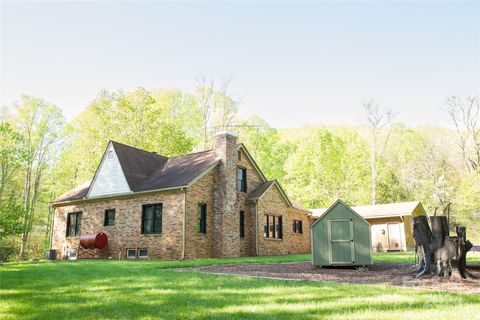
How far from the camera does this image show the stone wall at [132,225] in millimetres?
20531

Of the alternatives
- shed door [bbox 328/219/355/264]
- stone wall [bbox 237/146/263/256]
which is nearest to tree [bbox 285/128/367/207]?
stone wall [bbox 237/146/263/256]

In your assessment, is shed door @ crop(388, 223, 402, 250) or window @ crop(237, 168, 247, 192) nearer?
window @ crop(237, 168, 247, 192)

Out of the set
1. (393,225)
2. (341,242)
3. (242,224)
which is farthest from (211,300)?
(393,225)

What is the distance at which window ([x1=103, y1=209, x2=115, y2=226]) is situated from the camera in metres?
23.6

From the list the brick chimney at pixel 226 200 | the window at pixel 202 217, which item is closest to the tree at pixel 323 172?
the brick chimney at pixel 226 200

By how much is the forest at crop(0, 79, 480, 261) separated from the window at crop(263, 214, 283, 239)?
13.7 m

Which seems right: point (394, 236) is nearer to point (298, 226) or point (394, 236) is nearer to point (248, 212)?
point (298, 226)

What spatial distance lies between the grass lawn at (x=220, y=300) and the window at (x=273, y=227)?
1691 centimetres

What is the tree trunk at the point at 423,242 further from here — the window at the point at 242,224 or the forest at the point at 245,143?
the forest at the point at 245,143

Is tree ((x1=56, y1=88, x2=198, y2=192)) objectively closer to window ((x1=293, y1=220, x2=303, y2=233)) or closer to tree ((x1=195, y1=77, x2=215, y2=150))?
tree ((x1=195, y1=77, x2=215, y2=150))

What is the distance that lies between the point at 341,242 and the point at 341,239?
0.34ft

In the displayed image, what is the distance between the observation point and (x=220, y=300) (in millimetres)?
6734

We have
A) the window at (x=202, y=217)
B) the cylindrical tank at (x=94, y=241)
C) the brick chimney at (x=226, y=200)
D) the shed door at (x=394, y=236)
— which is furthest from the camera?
the shed door at (x=394, y=236)

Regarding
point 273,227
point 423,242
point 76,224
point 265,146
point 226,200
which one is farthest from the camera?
point 265,146
